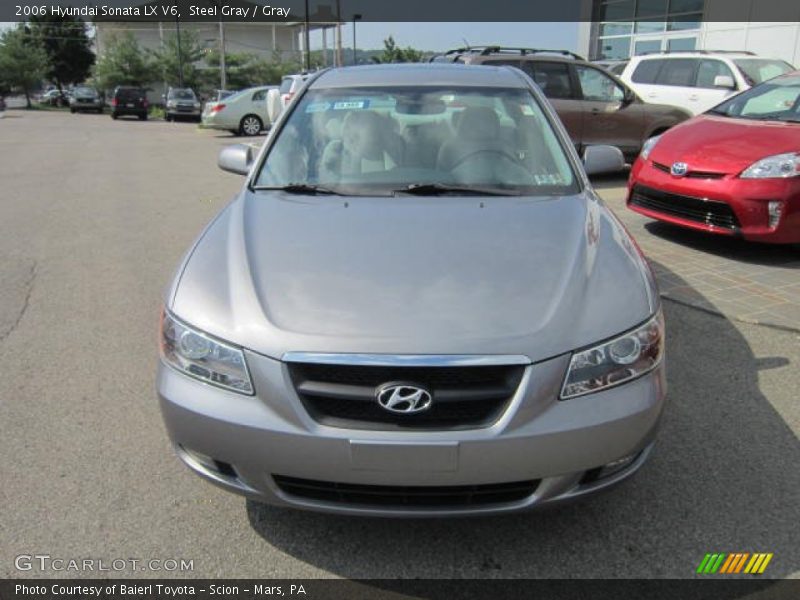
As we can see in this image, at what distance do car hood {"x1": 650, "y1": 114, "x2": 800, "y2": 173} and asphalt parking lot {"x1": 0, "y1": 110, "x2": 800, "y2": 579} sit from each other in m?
0.99

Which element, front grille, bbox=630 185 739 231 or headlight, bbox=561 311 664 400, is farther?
front grille, bbox=630 185 739 231

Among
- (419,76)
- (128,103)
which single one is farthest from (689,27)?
(128,103)

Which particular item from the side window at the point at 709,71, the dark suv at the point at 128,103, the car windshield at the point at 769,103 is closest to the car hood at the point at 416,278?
the car windshield at the point at 769,103

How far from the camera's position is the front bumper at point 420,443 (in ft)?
7.04

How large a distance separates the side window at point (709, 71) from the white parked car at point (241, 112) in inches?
572

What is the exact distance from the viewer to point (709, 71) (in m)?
11.3

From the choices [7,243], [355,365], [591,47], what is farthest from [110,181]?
[591,47]

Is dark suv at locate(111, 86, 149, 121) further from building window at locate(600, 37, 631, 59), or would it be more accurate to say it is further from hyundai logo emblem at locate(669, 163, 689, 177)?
hyundai logo emblem at locate(669, 163, 689, 177)

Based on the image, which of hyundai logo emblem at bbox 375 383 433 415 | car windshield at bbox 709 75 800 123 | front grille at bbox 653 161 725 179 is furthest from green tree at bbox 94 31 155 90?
hyundai logo emblem at bbox 375 383 433 415

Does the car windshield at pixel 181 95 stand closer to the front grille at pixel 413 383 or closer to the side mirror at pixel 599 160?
the side mirror at pixel 599 160

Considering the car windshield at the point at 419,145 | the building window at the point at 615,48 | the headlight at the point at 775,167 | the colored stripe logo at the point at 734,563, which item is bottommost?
the colored stripe logo at the point at 734,563

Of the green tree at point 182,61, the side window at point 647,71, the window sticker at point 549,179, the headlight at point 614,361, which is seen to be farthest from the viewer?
the green tree at point 182,61

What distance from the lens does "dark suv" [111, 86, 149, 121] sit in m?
34.8

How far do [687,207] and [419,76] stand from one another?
3261mm
